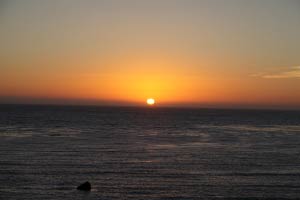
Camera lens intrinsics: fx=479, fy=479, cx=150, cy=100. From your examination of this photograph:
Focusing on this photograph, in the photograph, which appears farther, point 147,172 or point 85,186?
point 147,172

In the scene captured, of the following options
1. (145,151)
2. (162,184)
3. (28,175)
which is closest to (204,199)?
(162,184)

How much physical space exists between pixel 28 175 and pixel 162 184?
483 inches

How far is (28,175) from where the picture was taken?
42.7 m

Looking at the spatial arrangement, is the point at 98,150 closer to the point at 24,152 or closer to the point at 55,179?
the point at 24,152

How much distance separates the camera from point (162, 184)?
39.5 metres

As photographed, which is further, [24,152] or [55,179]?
[24,152]

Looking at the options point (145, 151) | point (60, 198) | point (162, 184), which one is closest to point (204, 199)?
point (162, 184)

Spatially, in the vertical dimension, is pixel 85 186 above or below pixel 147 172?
above

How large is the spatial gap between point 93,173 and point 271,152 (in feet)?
96.9

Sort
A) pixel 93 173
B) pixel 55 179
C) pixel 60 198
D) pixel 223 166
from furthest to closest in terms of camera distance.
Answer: pixel 223 166 < pixel 93 173 < pixel 55 179 < pixel 60 198

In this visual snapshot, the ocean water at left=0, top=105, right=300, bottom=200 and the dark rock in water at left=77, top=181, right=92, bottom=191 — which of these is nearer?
the ocean water at left=0, top=105, right=300, bottom=200

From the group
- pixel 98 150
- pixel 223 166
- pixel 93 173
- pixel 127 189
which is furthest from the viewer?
pixel 98 150

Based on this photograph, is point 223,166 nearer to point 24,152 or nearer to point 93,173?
point 93,173

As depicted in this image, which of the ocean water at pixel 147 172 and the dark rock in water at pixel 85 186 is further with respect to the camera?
the dark rock in water at pixel 85 186
